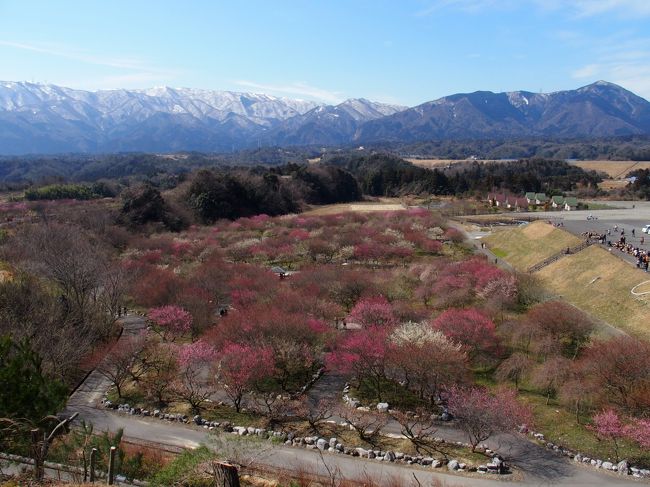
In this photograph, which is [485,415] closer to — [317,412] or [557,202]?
[317,412]

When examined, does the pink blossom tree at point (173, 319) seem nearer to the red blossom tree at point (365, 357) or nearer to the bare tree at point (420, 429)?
the red blossom tree at point (365, 357)

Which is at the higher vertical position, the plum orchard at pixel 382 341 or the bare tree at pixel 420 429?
the plum orchard at pixel 382 341

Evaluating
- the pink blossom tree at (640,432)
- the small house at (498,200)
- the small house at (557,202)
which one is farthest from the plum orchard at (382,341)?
the small house at (498,200)

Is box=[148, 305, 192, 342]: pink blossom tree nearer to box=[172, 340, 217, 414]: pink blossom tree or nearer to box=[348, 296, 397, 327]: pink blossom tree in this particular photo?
box=[172, 340, 217, 414]: pink blossom tree

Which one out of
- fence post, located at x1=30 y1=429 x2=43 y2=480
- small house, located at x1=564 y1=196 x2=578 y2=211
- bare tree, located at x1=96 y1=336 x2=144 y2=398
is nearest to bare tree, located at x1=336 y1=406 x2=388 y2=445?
bare tree, located at x1=96 y1=336 x2=144 y2=398

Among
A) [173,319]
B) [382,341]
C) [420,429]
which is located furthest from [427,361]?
[173,319]

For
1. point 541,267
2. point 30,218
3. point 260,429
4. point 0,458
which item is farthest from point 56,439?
point 30,218
